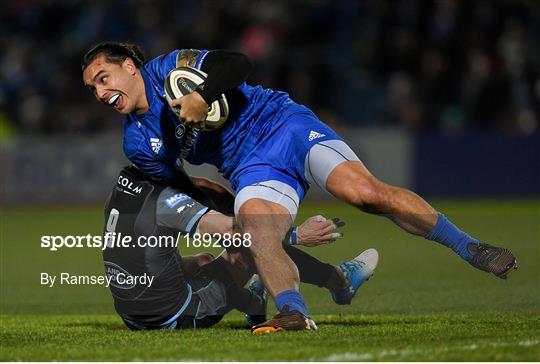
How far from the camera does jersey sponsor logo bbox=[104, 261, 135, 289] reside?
23.3 ft

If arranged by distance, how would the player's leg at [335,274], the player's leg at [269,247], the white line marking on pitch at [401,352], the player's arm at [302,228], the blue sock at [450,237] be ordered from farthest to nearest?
the player's leg at [335,274]
the player's arm at [302,228]
the blue sock at [450,237]
the player's leg at [269,247]
the white line marking on pitch at [401,352]

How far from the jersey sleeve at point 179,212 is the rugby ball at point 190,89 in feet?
1.52

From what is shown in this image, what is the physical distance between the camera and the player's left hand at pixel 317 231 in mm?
7090

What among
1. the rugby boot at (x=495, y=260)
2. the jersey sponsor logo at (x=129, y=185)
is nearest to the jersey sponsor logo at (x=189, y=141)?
the jersey sponsor logo at (x=129, y=185)

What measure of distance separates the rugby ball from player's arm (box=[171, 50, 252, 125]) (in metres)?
0.07

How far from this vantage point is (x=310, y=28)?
19.6m

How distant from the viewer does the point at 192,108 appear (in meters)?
6.61

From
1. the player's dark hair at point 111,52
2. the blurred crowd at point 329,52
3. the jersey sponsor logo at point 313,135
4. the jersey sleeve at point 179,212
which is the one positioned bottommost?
the jersey sleeve at point 179,212

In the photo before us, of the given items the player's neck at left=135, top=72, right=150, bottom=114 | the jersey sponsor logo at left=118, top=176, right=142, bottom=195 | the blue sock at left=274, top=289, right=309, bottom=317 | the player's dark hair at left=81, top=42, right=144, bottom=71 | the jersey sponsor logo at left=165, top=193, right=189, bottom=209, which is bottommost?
the blue sock at left=274, top=289, right=309, bottom=317

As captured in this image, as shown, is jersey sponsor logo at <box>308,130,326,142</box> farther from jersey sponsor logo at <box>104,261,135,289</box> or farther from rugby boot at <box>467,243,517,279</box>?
jersey sponsor logo at <box>104,261,135,289</box>

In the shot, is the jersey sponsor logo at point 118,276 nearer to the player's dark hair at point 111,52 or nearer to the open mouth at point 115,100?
the open mouth at point 115,100

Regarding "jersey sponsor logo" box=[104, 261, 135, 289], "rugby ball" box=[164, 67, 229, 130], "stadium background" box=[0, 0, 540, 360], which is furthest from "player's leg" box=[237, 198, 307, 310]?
"stadium background" box=[0, 0, 540, 360]

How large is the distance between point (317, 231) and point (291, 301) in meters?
0.65

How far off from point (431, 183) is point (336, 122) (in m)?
1.74
